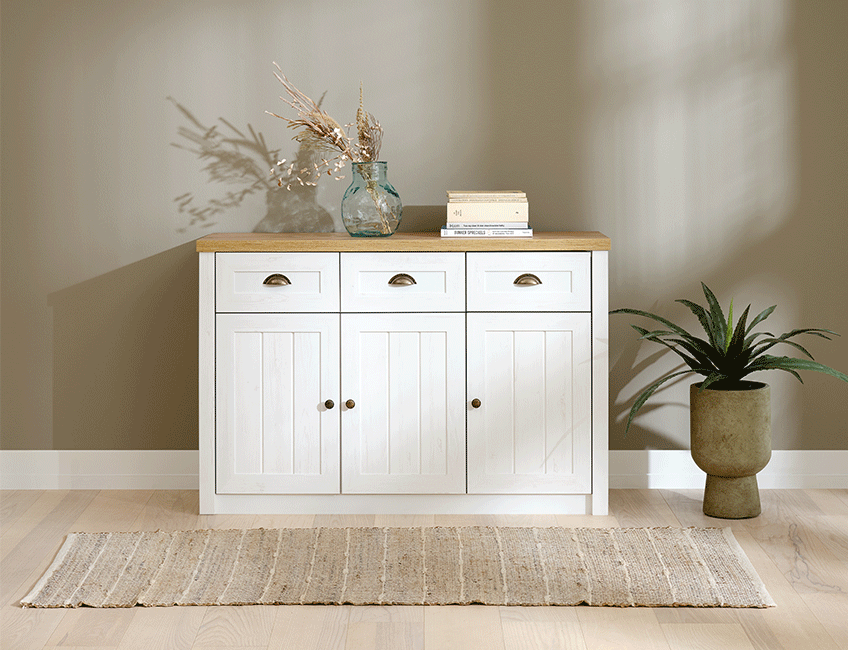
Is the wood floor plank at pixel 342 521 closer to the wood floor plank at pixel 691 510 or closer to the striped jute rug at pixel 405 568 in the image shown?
the striped jute rug at pixel 405 568

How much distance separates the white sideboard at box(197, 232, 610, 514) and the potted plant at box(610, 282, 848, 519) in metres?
0.26

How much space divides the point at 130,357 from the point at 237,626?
1441 millimetres

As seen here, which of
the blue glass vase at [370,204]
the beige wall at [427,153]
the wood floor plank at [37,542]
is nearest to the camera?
the wood floor plank at [37,542]

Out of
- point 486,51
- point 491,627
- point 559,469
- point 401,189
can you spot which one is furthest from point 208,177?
point 491,627

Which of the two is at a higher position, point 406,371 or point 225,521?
point 406,371

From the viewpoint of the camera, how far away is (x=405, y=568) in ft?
8.54

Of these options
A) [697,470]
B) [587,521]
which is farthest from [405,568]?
[697,470]

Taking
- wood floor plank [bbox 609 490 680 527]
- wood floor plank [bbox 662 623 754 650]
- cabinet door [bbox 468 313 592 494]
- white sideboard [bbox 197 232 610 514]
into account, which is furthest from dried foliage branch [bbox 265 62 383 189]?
wood floor plank [bbox 662 623 754 650]

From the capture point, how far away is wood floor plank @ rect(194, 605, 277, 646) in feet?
7.21

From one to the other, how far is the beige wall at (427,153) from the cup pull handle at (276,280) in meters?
0.44

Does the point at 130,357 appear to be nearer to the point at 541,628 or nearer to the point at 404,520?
the point at 404,520

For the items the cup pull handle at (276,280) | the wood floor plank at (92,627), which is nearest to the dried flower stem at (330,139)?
the cup pull handle at (276,280)

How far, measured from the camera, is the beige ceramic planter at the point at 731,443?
2.97 meters

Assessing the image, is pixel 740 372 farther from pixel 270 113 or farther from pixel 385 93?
pixel 270 113
